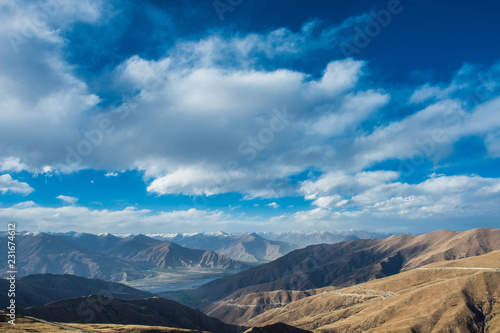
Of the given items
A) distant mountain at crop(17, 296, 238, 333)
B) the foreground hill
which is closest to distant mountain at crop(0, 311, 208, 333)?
distant mountain at crop(17, 296, 238, 333)

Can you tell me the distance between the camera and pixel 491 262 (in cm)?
19738

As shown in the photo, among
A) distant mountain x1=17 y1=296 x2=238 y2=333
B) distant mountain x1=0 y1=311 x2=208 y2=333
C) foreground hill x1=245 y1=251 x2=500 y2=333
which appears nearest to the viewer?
distant mountain x1=0 y1=311 x2=208 y2=333

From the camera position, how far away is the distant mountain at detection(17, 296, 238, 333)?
5846 inches

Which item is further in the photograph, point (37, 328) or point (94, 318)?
point (94, 318)

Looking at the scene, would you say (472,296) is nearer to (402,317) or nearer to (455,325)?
(455,325)

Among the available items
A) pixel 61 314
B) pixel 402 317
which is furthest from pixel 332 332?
pixel 61 314

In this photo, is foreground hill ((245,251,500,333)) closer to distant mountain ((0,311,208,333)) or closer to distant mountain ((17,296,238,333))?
distant mountain ((17,296,238,333))

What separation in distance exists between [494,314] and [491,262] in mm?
64082

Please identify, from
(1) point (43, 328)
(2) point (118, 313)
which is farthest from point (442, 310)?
(1) point (43, 328)

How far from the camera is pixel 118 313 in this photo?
163375mm

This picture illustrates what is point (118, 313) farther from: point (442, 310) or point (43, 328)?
point (442, 310)

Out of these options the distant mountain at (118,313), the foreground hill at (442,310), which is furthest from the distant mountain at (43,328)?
the foreground hill at (442,310)

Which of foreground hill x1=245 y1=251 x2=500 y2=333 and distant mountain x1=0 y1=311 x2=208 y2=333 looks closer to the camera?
distant mountain x1=0 y1=311 x2=208 y2=333

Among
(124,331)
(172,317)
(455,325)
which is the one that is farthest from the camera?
(172,317)
